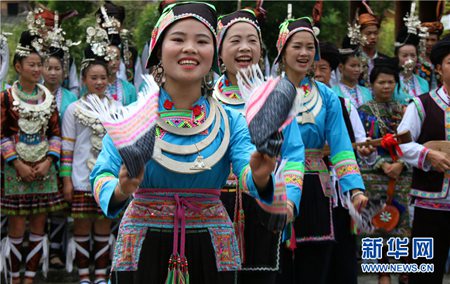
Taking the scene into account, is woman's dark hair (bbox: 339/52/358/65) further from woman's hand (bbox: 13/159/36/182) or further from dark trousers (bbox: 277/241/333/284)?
woman's hand (bbox: 13/159/36/182)

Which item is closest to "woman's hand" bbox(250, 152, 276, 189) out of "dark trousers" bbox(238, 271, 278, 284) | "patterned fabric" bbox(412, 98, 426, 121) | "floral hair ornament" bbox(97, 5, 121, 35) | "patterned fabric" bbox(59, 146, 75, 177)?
"dark trousers" bbox(238, 271, 278, 284)

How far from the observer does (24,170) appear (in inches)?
253

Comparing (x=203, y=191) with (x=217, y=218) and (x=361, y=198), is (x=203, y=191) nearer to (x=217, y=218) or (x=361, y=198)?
(x=217, y=218)

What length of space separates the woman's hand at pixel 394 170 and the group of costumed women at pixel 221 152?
2 centimetres

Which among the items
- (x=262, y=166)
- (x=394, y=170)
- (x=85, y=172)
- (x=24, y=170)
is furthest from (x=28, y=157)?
(x=262, y=166)

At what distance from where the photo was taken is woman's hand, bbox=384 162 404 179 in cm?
661

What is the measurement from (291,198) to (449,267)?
446 centimetres

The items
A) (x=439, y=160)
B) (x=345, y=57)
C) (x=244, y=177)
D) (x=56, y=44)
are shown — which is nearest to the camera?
(x=244, y=177)

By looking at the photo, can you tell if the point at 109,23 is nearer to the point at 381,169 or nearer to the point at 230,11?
the point at 381,169

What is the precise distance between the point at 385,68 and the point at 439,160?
2.04 metres

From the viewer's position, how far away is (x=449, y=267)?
7594 millimetres

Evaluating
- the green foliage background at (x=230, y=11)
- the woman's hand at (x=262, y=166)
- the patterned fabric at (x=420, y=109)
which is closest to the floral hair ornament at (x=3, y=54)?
the green foliage background at (x=230, y=11)

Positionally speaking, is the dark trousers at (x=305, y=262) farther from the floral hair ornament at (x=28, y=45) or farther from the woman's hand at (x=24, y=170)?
the floral hair ornament at (x=28, y=45)

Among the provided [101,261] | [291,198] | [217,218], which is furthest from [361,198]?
[101,261]
